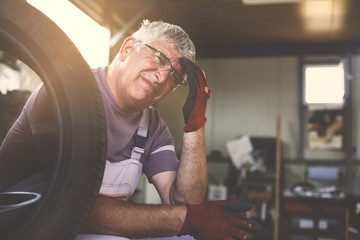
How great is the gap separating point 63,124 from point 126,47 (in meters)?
0.21

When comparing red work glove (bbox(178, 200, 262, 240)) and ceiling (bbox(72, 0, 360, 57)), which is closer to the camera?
red work glove (bbox(178, 200, 262, 240))

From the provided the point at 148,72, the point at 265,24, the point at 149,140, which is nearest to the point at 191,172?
the point at 149,140

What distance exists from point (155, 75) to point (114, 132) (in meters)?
0.12

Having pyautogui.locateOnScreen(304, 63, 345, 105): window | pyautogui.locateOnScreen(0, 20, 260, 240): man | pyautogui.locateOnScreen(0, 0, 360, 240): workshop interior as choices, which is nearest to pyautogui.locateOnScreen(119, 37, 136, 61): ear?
pyautogui.locateOnScreen(0, 20, 260, 240): man

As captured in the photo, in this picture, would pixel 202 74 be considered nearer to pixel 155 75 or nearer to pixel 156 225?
pixel 155 75

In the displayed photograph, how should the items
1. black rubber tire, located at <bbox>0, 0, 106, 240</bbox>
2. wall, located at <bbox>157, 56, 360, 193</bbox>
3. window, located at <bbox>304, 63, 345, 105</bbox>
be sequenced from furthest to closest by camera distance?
wall, located at <bbox>157, 56, 360, 193</bbox>, window, located at <bbox>304, 63, 345, 105</bbox>, black rubber tire, located at <bbox>0, 0, 106, 240</bbox>

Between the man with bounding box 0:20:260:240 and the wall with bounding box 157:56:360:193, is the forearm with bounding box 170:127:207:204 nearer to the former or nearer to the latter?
the man with bounding box 0:20:260:240

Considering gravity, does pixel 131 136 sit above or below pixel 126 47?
below

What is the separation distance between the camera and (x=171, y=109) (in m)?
0.70

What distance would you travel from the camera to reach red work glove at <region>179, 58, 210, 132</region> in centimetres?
57

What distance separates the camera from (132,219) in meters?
0.51

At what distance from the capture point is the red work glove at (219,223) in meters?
0.54

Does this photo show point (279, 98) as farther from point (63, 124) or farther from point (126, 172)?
point (63, 124)

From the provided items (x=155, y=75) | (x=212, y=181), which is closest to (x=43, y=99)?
(x=155, y=75)
